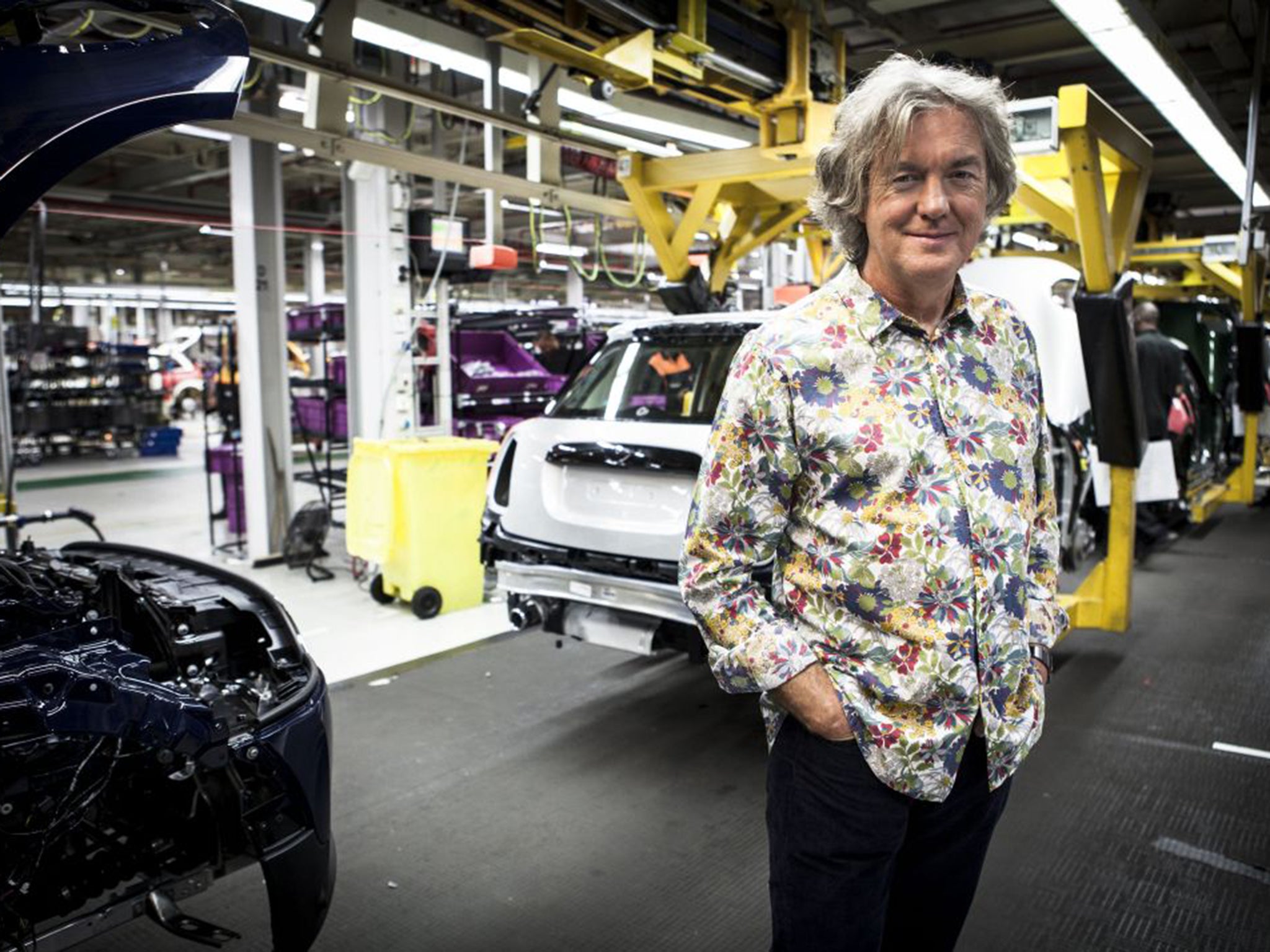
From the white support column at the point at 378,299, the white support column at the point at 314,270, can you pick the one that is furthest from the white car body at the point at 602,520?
the white support column at the point at 314,270

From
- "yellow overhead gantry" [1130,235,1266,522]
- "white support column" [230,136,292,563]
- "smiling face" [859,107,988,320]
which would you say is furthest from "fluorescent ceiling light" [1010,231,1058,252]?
"smiling face" [859,107,988,320]

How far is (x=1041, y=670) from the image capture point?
1.56 metres

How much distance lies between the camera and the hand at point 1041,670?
5.04 feet

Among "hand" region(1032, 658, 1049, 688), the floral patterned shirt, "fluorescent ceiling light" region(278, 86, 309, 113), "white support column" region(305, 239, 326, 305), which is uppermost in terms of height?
"white support column" region(305, 239, 326, 305)

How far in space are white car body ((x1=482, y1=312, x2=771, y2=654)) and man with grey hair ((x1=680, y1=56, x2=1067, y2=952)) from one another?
6.26ft

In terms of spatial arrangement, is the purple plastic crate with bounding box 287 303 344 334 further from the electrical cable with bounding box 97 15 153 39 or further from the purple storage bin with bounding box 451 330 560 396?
the electrical cable with bounding box 97 15 153 39

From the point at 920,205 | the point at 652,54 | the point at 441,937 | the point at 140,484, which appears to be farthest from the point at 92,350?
the point at 920,205

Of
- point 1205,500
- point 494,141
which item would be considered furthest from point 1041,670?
point 1205,500

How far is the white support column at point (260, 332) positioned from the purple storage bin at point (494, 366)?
7.44ft

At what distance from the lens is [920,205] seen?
1384 mm

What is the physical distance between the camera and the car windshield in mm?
4059

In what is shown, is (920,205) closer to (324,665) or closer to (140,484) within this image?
(324,665)

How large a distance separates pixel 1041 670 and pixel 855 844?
43cm

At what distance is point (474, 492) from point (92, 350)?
1324 centimetres
